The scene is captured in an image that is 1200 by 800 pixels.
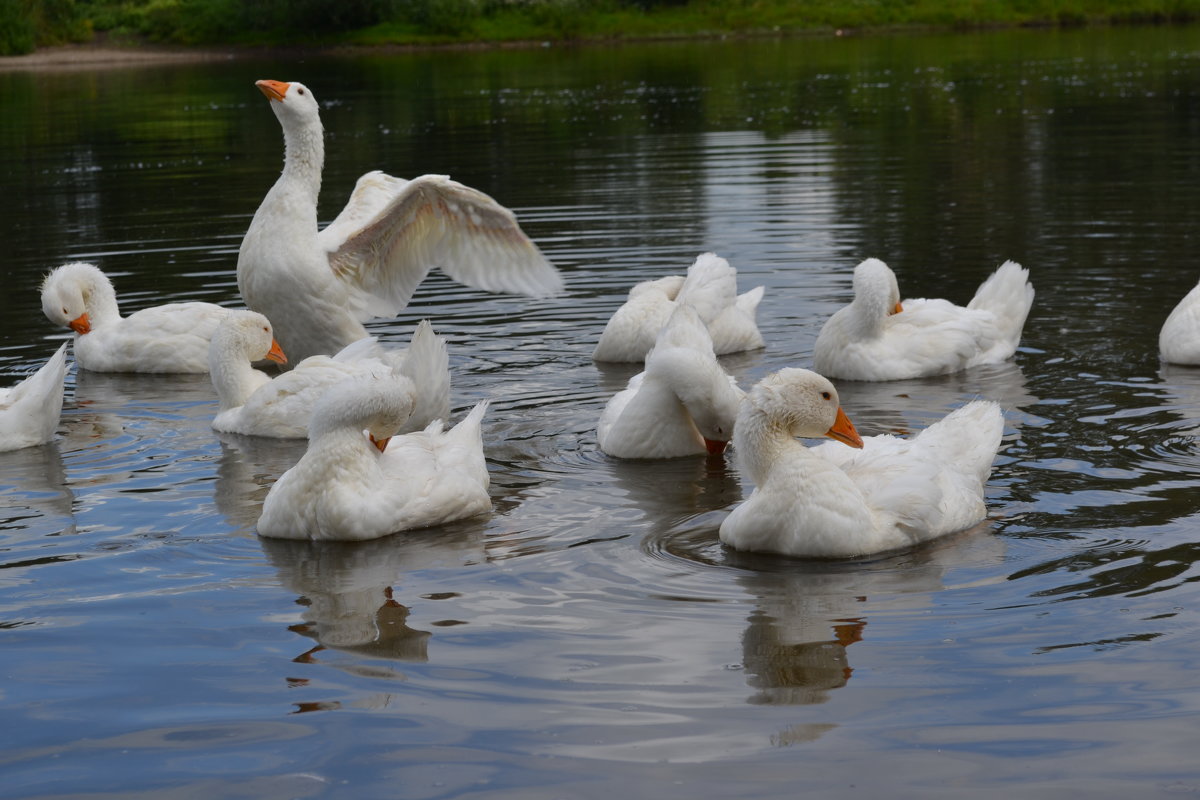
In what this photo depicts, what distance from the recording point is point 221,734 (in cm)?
607

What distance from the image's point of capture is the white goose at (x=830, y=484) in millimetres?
7777

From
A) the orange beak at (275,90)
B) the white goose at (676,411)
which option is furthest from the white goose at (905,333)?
the orange beak at (275,90)

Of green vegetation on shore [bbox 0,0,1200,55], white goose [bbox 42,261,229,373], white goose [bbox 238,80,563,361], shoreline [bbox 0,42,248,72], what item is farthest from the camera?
shoreline [bbox 0,42,248,72]

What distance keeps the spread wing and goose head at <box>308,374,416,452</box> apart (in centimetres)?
374

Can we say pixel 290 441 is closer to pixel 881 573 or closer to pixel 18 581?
pixel 18 581

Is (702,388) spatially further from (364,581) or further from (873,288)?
(364,581)

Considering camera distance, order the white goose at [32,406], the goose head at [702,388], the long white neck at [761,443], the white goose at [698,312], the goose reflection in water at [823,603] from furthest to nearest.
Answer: the white goose at [698,312]
the white goose at [32,406]
the goose head at [702,388]
the long white neck at [761,443]
the goose reflection in water at [823,603]

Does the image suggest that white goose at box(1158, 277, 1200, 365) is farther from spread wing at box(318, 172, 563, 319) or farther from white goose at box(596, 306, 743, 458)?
spread wing at box(318, 172, 563, 319)

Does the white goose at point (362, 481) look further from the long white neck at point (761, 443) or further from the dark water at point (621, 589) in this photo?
the long white neck at point (761, 443)

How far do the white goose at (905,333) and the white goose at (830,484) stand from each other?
365 centimetres

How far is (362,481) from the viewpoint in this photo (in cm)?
856

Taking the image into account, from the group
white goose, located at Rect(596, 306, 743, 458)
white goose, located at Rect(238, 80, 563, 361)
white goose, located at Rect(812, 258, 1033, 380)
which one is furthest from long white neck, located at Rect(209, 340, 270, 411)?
white goose, located at Rect(812, 258, 1033, 380)

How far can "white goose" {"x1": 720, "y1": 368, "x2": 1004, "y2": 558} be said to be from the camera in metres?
7.78

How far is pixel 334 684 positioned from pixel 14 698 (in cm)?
132
